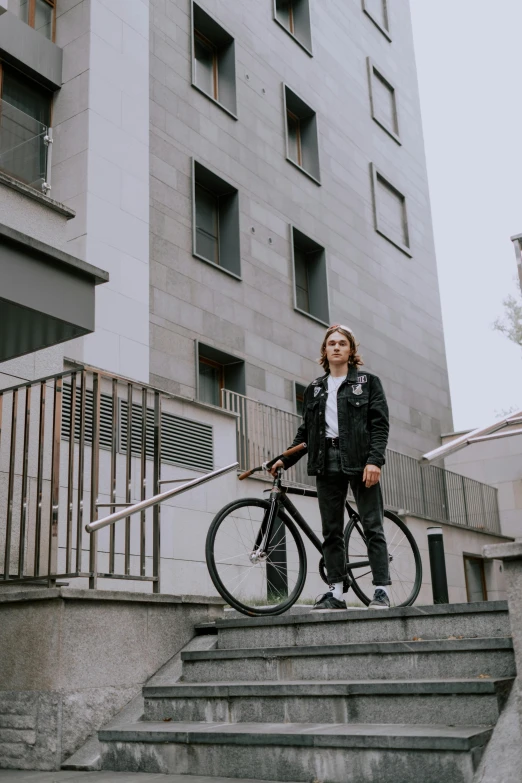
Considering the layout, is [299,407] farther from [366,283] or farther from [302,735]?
[302,735]

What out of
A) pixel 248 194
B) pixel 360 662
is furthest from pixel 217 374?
pixel 360 662

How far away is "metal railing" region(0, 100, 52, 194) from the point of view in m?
9.27

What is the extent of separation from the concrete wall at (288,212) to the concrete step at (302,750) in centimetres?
894

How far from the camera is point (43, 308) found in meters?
5.17

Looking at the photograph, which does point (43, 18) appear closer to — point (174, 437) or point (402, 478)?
point (174, 437)

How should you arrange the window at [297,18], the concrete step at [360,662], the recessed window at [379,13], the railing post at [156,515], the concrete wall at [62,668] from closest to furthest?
the concrete step at [360,662]
the concrete wall at [62,668]
the railing post at [156,515]
the window at [297,18]
the recessed window at [379,13]

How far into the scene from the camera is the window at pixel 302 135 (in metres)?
18.9

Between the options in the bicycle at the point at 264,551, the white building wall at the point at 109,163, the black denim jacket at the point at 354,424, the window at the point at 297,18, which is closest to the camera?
the black denim jacket at the point at 354,424

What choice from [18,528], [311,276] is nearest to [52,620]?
[18,528]

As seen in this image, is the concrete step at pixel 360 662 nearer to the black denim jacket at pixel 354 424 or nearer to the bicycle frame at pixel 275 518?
the bicycle frame at pixel 275 518

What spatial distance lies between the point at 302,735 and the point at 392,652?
791mm

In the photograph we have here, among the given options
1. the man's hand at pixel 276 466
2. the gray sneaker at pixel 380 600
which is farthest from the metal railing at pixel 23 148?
the gray sneaker at pixel 380 600

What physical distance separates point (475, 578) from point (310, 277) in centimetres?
727

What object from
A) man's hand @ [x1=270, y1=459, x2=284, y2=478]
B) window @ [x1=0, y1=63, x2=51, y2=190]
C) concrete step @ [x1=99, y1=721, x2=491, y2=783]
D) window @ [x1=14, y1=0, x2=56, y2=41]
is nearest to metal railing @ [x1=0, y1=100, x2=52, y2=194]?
window @ [x1=0, y1=63, x2=51, y2=190]
